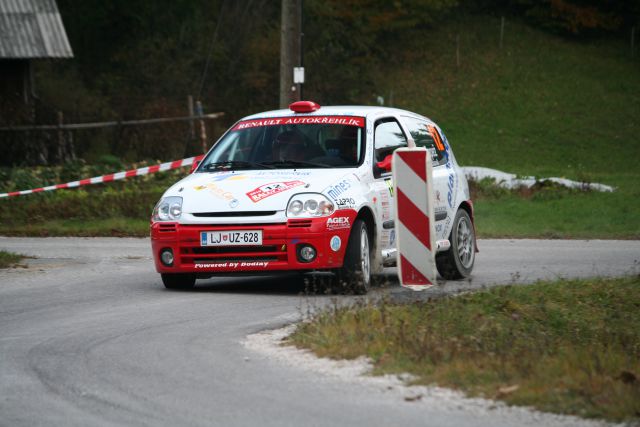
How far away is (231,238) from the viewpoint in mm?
11039

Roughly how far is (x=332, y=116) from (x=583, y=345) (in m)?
4.58

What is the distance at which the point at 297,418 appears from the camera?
20.7 ft

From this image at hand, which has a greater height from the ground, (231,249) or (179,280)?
(231,249)

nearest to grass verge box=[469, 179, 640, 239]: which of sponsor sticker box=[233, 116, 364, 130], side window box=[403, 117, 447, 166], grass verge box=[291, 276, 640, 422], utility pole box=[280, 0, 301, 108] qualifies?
utility pole box=[280, 0, 301, 108]

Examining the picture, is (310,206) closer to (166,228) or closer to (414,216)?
(414,216)

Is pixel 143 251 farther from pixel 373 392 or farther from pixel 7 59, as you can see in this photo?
pixel 7 59

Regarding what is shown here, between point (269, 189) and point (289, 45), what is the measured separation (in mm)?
11454

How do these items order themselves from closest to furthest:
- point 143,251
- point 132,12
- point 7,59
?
A: point 143,251, point 7,59, point 132,12

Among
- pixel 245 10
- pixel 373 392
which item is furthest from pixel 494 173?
pixel 245 10

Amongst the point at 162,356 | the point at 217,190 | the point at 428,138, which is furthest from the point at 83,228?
the point at 162,356

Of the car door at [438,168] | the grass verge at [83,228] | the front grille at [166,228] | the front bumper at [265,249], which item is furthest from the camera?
the grass verge at [83,228]

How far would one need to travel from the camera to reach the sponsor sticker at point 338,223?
35.9 feet

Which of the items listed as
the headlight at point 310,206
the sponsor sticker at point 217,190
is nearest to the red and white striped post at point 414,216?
the headlight at point 310,206

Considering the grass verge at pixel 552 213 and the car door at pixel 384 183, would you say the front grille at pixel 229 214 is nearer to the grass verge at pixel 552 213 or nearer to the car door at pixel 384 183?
the car door at pixel 384 183
